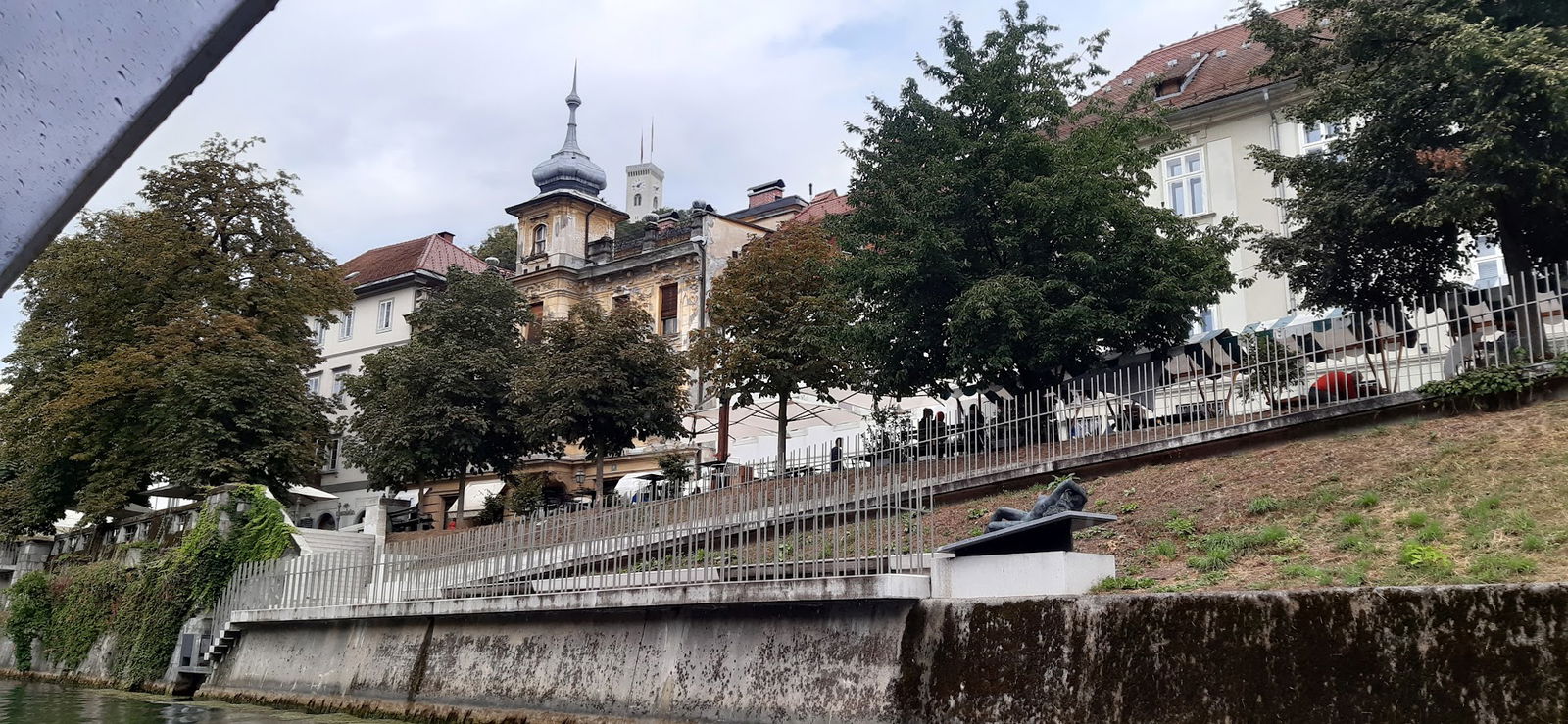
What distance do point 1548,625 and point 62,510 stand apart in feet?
143

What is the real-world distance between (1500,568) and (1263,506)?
3.85 meters

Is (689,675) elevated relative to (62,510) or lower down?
lower down

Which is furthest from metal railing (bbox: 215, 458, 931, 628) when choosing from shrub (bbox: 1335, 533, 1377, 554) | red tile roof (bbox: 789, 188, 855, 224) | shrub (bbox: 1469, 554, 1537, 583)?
red tile roof (bbox: 789, 188, 855, 224)

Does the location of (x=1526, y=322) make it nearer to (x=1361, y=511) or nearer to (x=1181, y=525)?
(x=1361, y=511)

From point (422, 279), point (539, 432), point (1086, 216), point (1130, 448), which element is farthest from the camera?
point (422, 279)

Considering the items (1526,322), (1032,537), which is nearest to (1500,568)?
(1032,537)

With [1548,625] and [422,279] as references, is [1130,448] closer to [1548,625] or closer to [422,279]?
[1548,625]

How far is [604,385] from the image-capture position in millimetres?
31250

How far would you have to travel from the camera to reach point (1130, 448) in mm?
17922

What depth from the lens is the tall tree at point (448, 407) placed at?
3550 centimetres

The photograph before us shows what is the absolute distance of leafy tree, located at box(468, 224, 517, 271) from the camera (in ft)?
230

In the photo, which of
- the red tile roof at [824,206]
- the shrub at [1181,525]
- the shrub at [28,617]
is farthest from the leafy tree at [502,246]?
the shrub at [1181,525]

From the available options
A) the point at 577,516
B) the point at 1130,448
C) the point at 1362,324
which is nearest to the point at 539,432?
the point at 577,516

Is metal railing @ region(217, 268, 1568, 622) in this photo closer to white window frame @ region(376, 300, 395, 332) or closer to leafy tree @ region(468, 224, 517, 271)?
white window frame @ region(376, 300, 395, 332)
